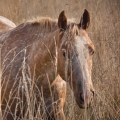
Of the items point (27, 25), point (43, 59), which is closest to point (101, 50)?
point (27, 25)

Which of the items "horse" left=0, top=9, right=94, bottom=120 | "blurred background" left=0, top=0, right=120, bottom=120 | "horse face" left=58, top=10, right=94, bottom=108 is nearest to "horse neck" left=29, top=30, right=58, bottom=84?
"horse" left=0, top=9, right=94, bottom=120

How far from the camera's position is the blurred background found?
3428 mm

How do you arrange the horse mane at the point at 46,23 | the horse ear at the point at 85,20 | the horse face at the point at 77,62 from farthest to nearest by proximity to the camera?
the horse mane at the point at 46,23, the horse ear at the point at 85,20, the horse face at the point at 77,62

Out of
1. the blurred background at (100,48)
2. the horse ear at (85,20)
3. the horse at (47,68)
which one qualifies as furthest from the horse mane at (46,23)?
the horse ear at (85,20)

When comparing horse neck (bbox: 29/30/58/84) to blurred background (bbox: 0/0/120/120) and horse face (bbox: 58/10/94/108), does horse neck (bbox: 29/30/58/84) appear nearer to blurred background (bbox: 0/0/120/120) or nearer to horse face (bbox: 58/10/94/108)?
horse face (bbox: 58/10/94/108)

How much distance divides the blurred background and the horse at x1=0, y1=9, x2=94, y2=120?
186 millimetres

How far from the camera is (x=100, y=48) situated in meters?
4.69

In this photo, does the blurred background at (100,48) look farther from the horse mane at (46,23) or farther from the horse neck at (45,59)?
the horse neck at (45,59)

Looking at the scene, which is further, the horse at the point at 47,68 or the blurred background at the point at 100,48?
the blurred background at the point at 100,48

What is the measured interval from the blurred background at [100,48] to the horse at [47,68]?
0.61ft

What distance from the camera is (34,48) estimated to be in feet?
11.2

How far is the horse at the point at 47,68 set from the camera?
2.63m

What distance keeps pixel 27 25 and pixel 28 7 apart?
4.16 m

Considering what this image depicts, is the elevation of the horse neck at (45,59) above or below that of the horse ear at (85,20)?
below
